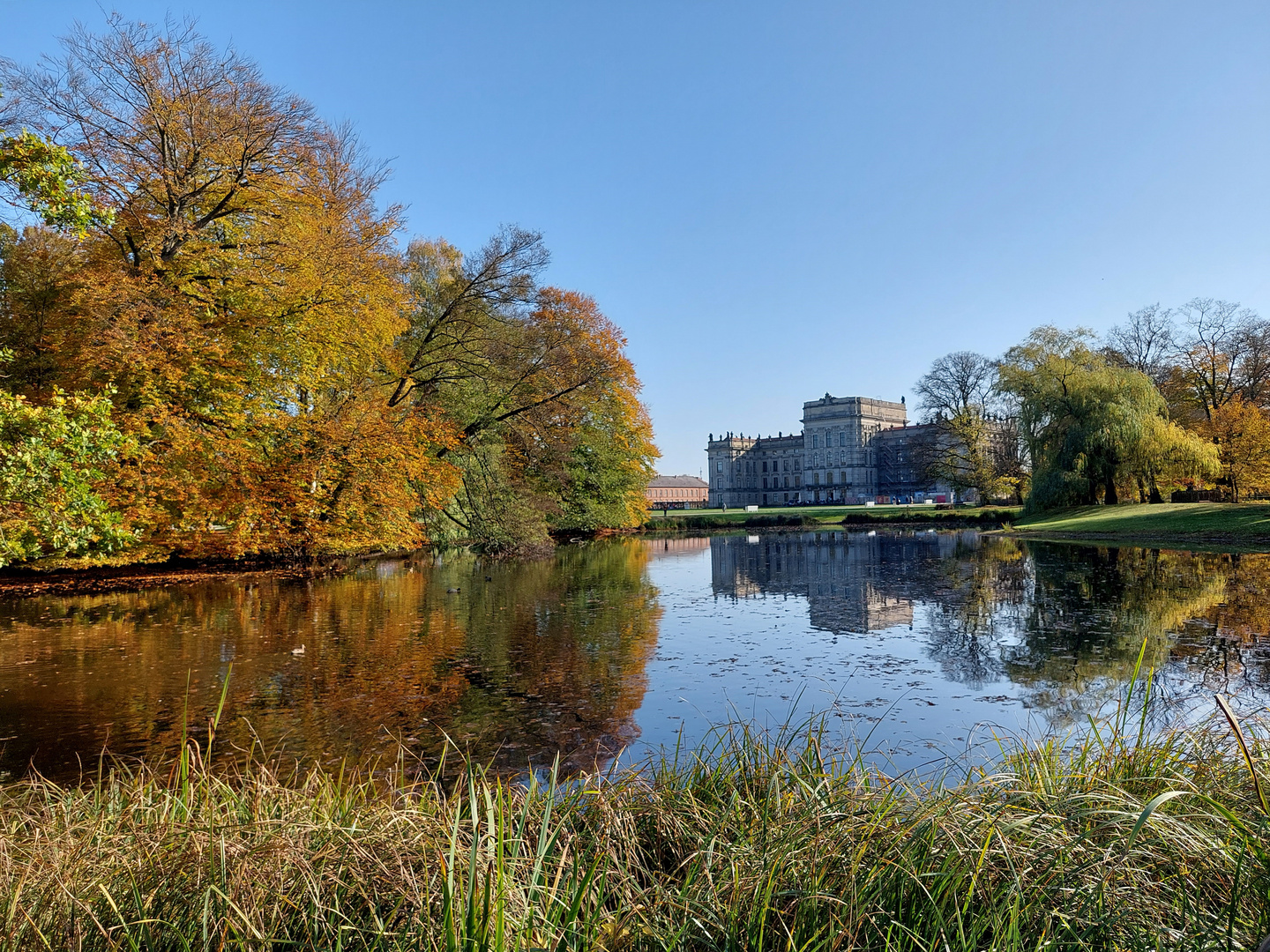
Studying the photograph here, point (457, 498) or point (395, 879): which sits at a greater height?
point (457, 498)

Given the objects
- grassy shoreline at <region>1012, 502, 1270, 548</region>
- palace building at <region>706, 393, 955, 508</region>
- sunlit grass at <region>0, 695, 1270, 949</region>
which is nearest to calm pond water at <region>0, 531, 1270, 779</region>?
sunlit grass at <region>0, 695, 1270, 949</region>

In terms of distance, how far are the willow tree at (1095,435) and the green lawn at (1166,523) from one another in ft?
3.31

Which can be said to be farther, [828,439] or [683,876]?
[828,439]

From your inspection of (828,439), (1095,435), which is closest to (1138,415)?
(1095,435)

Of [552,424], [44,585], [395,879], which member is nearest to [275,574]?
[44,585]

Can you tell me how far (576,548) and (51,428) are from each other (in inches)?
825

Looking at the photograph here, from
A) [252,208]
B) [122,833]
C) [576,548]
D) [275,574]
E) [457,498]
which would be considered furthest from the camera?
[576,548]

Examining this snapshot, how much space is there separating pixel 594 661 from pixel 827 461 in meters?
88.4

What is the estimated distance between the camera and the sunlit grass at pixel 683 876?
1.93 m

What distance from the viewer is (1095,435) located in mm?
28250

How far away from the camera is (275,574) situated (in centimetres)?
1550

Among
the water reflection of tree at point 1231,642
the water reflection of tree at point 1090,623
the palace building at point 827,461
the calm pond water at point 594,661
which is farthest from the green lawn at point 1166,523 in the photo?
the palace building at point 827,461

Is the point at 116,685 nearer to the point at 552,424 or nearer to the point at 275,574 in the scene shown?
the point at 275,574

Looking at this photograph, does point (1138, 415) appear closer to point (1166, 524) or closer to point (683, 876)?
point (1166, 524)
